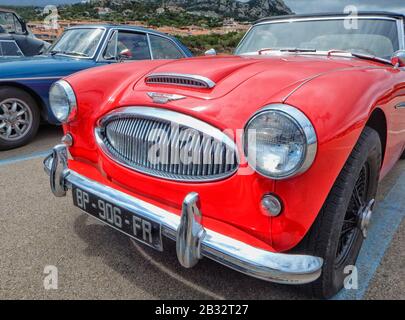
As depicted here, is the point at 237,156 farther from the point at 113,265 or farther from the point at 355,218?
the point at 113,265

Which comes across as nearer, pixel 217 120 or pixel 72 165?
pixel 217 120

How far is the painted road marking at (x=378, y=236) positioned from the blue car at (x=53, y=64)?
352cm

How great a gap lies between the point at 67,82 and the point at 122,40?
2969mm

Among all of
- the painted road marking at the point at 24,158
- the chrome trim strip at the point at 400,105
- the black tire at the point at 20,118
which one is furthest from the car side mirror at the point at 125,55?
the chrome trim strip at the point at 400,105

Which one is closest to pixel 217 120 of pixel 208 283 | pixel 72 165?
pixel 208 283

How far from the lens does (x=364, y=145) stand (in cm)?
178

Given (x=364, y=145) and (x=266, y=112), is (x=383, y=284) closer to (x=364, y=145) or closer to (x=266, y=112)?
(x=364, y=145)

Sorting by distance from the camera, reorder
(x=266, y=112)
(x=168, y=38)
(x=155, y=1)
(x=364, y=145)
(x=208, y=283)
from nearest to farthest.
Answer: (x=266, y=112) → (x=364, y=145) → (x=208, y=283) → (x=168, y=38) → (x=155, y=1)

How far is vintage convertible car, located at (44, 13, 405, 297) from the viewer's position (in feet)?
4.88

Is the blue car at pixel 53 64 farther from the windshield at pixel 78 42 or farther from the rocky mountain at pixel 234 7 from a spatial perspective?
the rocky mountain at pixel 234 7

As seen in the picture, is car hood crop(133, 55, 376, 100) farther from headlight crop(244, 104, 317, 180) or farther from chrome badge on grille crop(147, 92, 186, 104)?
headlight crop(244, 104, 317, 180)

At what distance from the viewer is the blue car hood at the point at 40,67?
4281mm

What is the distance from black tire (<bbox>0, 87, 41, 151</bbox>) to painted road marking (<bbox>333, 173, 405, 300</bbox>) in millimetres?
3895

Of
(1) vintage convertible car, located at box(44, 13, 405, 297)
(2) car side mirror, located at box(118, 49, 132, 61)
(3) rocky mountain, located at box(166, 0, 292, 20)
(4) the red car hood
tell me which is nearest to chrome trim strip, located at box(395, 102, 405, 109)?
(1) vintage convertible car, located at box(44, 13, 405, 297)
